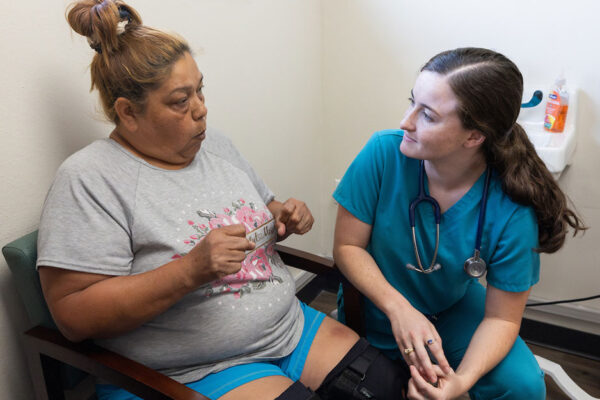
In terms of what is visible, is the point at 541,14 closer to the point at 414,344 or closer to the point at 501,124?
the point at 501,124

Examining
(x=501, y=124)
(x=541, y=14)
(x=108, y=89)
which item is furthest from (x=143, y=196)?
(x=541, y=14)

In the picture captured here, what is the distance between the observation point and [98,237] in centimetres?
84

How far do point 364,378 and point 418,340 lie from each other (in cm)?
16

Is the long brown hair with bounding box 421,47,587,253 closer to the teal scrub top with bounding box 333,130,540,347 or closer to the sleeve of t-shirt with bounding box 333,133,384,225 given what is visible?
the teal scrub top with bounding box 333,130,540,347

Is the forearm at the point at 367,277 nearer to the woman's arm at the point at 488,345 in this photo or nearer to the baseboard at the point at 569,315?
the woman's arm at the point at 488,345

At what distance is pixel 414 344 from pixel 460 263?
25 cm

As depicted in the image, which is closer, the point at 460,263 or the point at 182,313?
the point at 182,313

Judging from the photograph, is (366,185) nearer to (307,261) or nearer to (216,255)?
(307,261)

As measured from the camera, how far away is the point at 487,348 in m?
1.03

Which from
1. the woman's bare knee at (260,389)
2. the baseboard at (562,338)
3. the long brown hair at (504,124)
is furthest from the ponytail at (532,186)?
the baseboard at (562,338)

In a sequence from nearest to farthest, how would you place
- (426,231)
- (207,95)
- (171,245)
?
(171,245) < (426,231) < (207,95)

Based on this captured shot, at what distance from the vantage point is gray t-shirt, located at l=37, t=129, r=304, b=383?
84 cm

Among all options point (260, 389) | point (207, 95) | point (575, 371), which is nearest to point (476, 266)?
point (260, 389)

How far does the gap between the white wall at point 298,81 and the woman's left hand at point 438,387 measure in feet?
2.90
